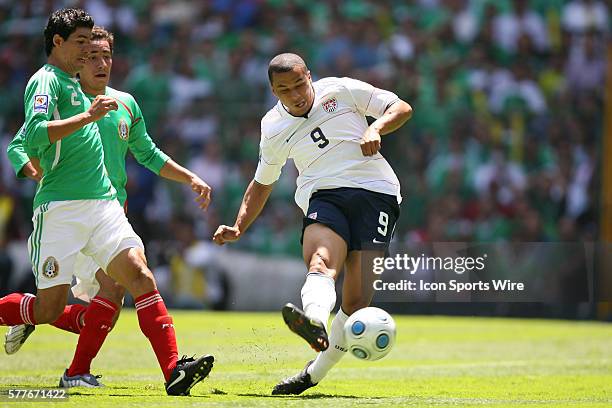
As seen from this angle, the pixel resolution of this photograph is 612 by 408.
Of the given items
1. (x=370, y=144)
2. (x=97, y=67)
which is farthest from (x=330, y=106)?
(x=97, y=67)

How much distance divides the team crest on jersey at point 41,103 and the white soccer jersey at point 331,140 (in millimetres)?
1548

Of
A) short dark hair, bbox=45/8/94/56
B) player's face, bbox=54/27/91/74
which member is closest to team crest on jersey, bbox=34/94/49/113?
player's face, bbox=54/27/91/74

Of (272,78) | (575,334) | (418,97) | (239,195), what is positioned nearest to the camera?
(272,78)

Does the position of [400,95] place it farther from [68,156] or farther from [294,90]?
[68,156]

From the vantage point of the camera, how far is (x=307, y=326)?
611 cm

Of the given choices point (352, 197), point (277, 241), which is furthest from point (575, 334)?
point (352, 197)

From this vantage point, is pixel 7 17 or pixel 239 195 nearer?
pixel 239 195

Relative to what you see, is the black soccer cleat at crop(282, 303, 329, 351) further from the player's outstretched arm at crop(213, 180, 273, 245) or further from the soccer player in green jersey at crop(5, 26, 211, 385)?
the soccer player in green jersey at crop(5, 26, 211, 385)

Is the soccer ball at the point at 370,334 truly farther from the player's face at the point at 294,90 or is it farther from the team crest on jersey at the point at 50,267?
the team crest on jersey at the point at 50,267

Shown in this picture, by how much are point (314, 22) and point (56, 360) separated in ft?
37.5

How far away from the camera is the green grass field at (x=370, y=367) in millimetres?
6973

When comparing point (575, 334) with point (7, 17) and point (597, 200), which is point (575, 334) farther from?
point (7, 17)

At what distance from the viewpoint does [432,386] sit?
8.09 meters

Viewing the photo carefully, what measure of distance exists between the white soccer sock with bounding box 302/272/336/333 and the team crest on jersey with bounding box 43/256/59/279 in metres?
1.56
